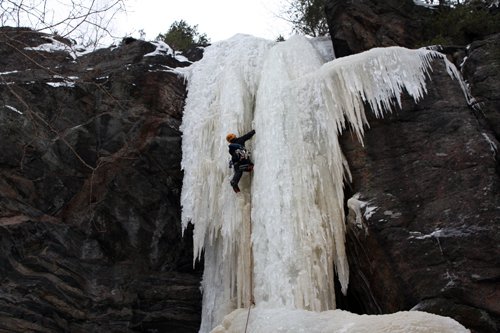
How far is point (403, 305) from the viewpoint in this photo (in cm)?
579

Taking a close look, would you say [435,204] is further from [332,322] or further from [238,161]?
[238,161]

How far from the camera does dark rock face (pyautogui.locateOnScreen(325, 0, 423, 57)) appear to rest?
9312 millimetres

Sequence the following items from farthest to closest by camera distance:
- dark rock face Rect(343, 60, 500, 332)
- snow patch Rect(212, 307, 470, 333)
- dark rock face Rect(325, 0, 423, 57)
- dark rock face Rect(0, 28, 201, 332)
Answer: dark rock face Rect(325, 0, 423, 57), dark rock face Rect(0, 28, 201, 332), dark rock face Rect(343, 60, 500, 332), snow patch Rect(212, 307, 470, 333)

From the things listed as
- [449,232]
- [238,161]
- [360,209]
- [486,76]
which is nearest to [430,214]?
[449,232]

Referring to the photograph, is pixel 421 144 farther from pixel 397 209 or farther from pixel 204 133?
pixel 204 133

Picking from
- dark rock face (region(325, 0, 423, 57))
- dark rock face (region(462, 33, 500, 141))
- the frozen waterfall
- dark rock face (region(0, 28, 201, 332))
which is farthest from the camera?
dark rock face (region(325, 0, 423, 57))

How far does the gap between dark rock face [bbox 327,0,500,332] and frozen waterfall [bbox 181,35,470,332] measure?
0.95 ft

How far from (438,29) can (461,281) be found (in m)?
5.64

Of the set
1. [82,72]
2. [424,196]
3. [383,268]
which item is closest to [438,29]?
[424,196]

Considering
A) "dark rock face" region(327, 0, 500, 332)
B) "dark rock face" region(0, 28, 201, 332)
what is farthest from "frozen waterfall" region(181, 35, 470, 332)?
"dark rock face" region(0, 28, 201, 332)

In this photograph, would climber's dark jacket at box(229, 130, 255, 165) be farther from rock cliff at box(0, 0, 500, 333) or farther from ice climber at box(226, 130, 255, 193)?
rock cliff at box(0, 0, 500, 333)

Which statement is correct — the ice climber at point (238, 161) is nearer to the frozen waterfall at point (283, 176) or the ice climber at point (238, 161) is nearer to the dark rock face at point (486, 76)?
the frozen waterfall at point (283, 176)

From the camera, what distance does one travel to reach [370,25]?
943 centimetres

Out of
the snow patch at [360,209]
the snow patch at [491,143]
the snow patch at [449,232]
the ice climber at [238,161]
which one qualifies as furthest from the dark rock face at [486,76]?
the ice climber at [238,161]
